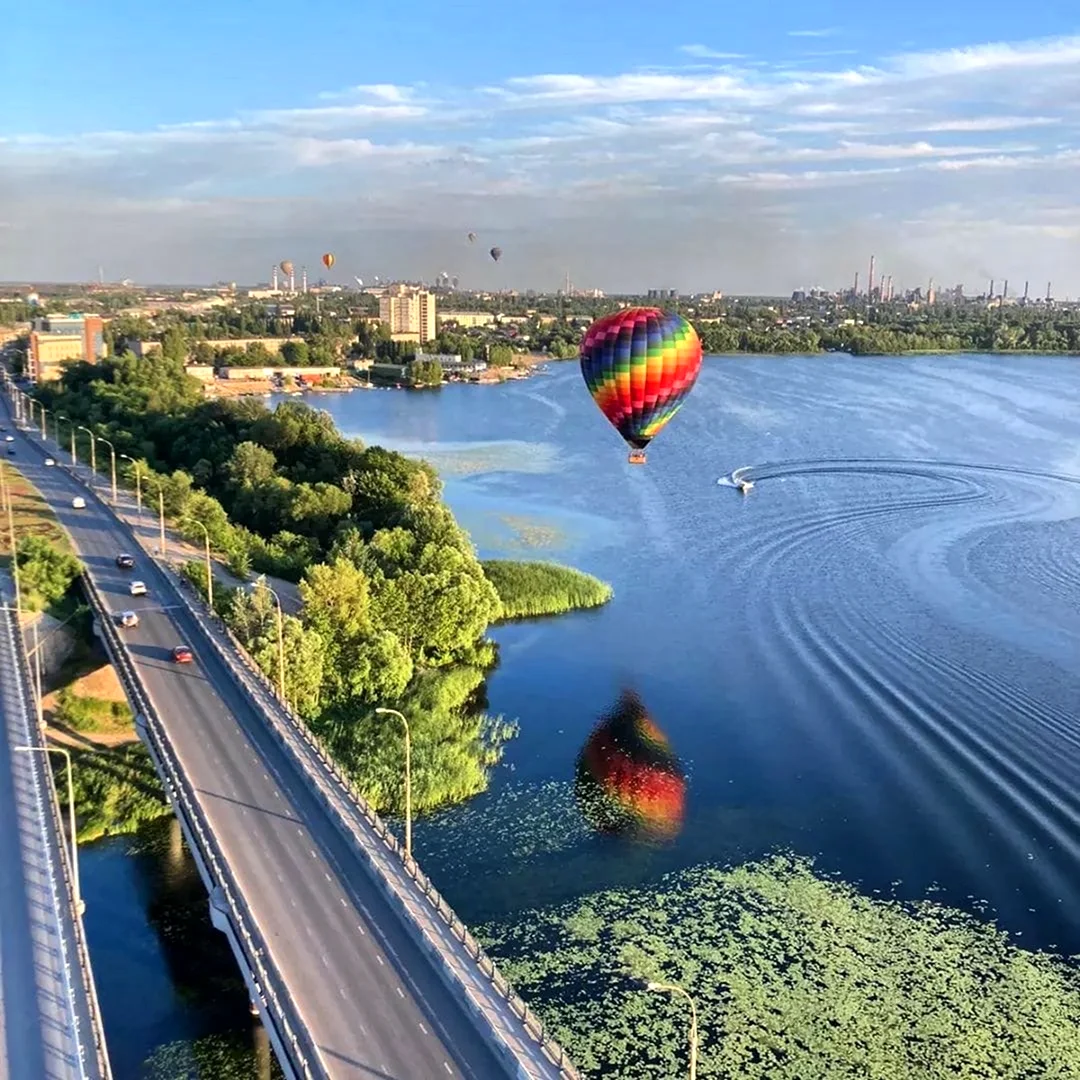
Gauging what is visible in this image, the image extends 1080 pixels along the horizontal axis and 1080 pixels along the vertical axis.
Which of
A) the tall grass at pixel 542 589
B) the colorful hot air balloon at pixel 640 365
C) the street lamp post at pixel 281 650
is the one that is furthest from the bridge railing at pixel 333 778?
the colorful hot air balloon at pixel 640 365

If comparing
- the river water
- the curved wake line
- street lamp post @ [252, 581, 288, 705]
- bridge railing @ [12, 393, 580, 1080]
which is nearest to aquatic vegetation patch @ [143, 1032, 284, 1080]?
the river water

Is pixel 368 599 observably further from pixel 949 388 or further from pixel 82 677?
pixel 949 388

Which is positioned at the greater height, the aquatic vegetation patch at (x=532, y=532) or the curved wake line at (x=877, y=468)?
the curved wake line at (x=877, y=468)

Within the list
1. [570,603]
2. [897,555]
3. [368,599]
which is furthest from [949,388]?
[368,599]

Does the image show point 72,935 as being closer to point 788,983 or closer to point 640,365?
point 788,983

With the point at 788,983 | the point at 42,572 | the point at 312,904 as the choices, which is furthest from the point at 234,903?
the point at 42,572

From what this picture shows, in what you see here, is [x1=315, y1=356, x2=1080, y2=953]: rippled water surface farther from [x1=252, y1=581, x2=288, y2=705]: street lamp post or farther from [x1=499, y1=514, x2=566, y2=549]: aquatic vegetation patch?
[x1=252, y1=581, x2=288, y2=705]: street lamp post

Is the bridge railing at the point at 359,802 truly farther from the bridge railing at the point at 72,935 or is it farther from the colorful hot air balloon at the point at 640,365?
the colorful hot air balloon at the point at 640,365
